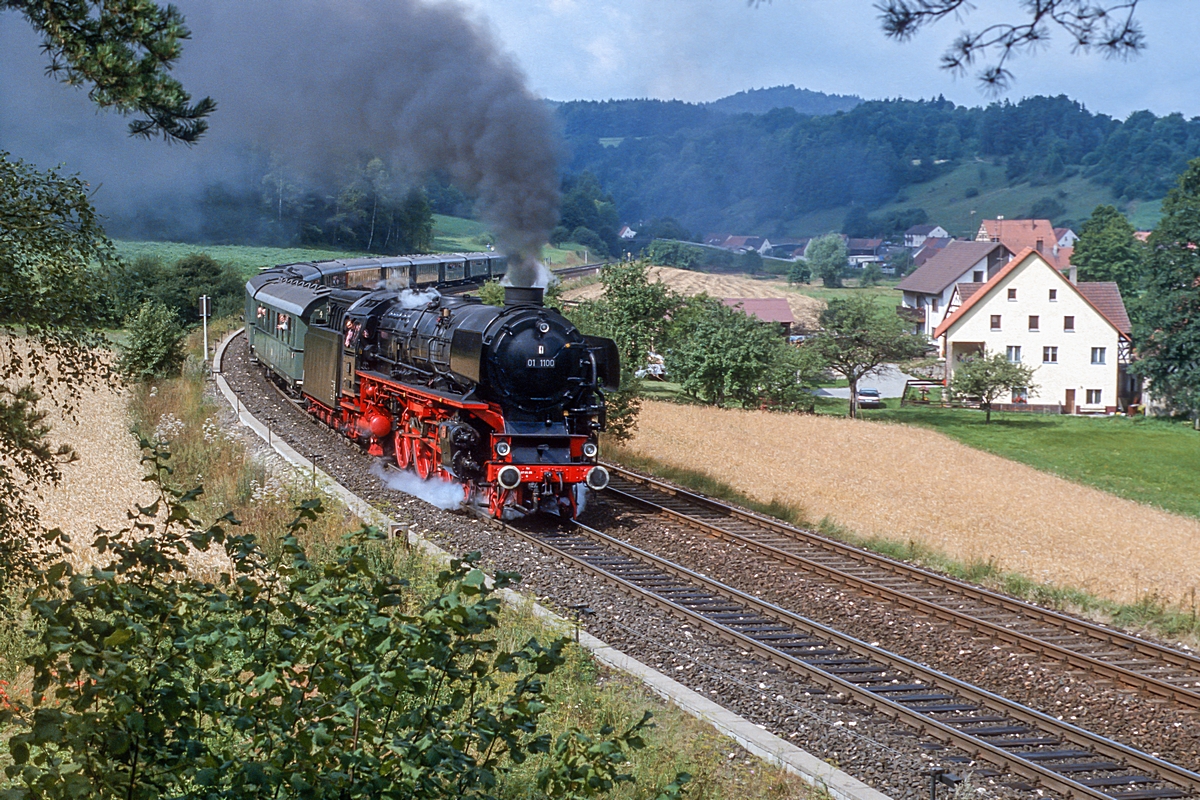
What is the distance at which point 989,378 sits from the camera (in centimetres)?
5009

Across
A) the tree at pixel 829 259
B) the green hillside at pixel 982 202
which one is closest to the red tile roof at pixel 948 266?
the tree at pixel 829 259

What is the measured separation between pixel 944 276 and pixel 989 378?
28.0 meters

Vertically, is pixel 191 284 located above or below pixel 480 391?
above

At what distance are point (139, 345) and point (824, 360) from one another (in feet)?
89.8

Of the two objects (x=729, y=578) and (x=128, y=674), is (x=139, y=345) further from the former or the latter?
(x=128, y=674)

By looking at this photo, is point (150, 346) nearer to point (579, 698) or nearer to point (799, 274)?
point (579, 698)

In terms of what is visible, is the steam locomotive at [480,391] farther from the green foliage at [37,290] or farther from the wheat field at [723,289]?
the wheat field at [723,289]

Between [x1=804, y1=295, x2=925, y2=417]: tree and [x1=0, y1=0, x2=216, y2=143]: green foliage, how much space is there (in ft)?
133

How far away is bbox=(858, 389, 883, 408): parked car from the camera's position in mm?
53344

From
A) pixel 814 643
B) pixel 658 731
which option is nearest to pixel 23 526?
pixel 658 731

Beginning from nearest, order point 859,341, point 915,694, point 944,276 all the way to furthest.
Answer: point 915,694 → point 859,341 → point 944,276

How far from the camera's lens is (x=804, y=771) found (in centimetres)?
755

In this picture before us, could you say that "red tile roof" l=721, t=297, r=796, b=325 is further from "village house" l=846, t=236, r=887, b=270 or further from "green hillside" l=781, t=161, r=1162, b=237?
"green hillside" l=781, t=161, r=1162, b=237

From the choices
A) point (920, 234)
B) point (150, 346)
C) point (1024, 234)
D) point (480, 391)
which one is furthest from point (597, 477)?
point (920, 234)
